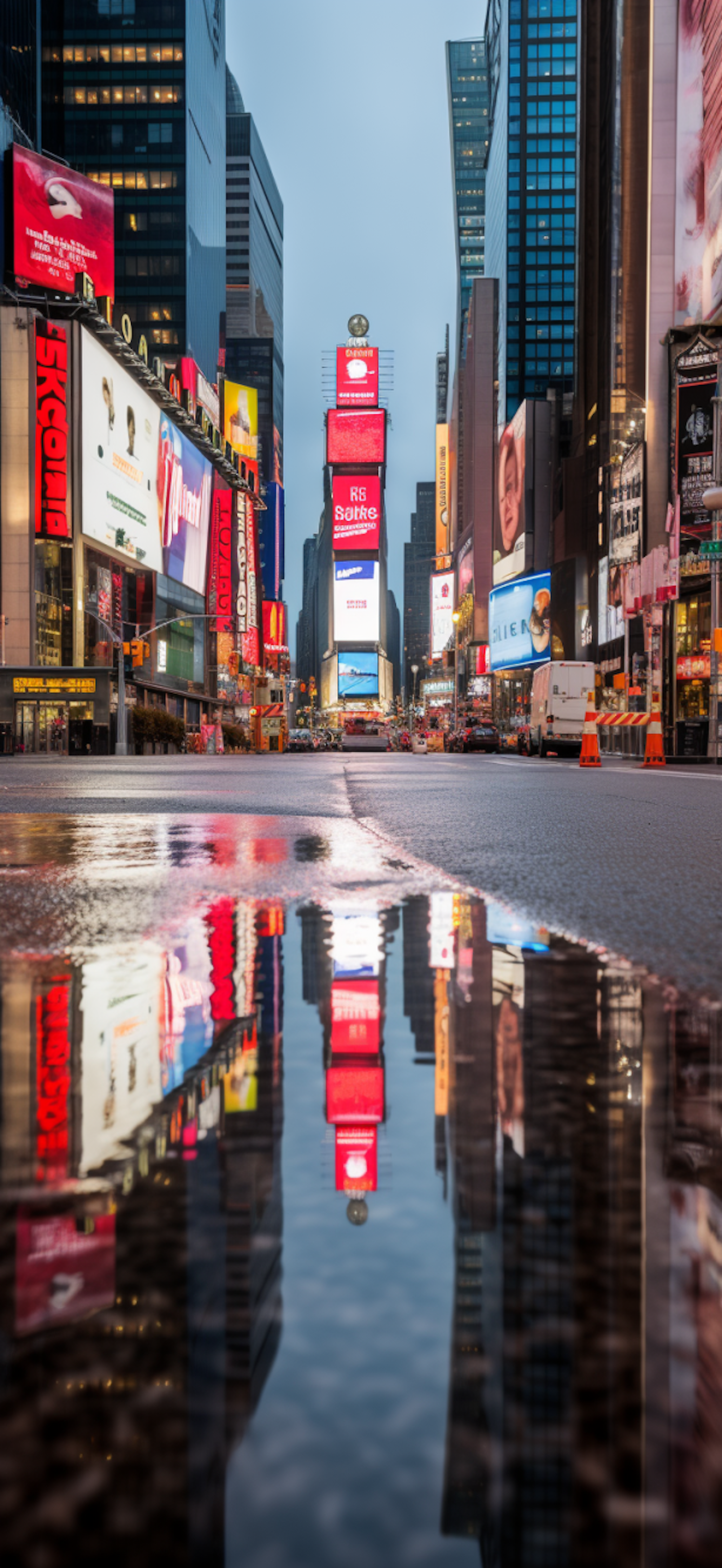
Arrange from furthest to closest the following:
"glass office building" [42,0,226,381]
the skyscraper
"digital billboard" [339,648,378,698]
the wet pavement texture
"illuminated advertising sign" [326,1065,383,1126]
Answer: "digital billboard" [339,648,378,698] < the skyscraper < "glass office building" [42,0,226,381] < "illuminated advertising sign" [326,1065,383,1126] < the wet pavement texture

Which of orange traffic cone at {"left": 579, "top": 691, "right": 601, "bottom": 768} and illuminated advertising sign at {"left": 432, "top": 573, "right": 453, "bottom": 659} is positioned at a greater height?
illuminated advertising sign at {"left": 432, "top": 573, "right": 453, "bottom": 659}

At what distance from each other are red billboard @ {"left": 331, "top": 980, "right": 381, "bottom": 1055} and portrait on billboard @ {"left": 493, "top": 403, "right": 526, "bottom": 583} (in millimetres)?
107106

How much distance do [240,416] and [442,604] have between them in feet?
209

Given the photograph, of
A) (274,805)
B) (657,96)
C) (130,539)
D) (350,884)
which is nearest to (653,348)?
(657,96)

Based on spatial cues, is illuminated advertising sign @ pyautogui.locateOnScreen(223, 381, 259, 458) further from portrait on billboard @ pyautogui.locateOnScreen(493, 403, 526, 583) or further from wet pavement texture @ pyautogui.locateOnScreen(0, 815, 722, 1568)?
wet pavement texture @ pyautogui.locateOnScreen(0, 815, 722, 1568)

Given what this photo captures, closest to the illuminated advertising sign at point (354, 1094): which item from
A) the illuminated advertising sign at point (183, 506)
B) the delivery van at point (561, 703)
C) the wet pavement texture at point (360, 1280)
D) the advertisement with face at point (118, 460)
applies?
the wet pavement texture at point (360, 1280)

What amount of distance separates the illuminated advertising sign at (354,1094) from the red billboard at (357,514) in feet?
585

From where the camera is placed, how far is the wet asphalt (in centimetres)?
346

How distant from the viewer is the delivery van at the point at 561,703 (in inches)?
1510

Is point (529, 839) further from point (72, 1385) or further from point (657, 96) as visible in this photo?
point (657, 96)

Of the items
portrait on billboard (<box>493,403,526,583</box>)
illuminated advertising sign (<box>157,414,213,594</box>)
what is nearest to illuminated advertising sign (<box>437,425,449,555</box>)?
portrait on billboard (<box>493,403,526,583</box>)

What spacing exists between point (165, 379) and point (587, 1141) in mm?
80786

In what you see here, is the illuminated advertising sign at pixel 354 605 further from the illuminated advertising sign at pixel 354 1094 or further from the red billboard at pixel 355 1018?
the illuminated advertising sign at pixel 354 1094

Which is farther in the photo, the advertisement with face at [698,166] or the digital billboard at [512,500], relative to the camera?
the digital billboard at [512,500]
